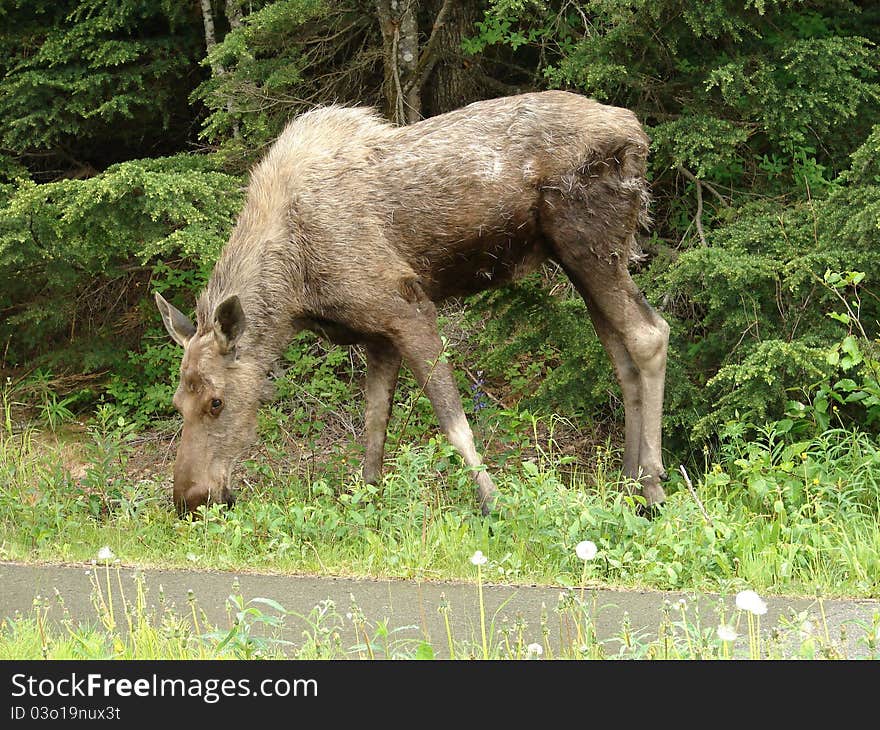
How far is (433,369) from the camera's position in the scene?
7.09 metres

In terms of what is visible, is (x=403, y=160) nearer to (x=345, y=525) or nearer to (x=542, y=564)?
(x=345, y=525)

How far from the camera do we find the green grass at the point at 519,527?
5680mm

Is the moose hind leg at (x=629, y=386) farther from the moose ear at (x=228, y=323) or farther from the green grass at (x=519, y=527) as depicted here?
the moose ear at (x=228, y=323)

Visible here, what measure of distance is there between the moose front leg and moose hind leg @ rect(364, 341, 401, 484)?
2.26 feet

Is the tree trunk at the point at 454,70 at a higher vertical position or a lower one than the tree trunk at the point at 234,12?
lower

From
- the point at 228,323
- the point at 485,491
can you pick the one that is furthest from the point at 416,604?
the point at 228,323

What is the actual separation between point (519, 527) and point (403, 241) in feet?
6.63

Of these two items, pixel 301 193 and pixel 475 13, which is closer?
pixel 301 193

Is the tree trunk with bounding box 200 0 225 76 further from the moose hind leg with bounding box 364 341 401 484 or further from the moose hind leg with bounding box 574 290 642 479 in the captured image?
the moose hind leg with bounding box 574 290 642 479

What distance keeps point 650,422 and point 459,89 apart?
4503mm

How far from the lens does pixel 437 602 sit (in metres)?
5.26

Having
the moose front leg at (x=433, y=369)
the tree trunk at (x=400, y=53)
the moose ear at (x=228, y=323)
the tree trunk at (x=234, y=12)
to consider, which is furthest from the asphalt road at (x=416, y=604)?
the tree trunk at (x=234, y=12)

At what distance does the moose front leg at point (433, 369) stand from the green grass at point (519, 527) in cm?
16
